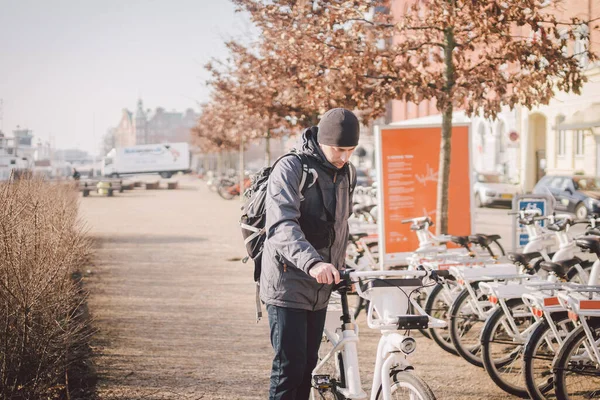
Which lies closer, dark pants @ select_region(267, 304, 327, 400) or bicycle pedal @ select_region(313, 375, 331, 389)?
dark pants @ select_region(267, 304, 327, 400)

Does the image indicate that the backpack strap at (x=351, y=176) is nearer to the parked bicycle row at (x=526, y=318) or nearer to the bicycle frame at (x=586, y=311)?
the parked bicycle row at (x=526, y=318)

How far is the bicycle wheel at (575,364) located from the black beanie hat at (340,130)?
2032mm

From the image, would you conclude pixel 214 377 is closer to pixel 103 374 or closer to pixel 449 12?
pixel 103 374

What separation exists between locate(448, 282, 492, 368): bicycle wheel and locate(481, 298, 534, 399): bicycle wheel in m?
0.52

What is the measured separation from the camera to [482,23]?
7.95 m

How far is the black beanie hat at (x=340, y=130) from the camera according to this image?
137 inches

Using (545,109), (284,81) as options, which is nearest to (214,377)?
(284,81)

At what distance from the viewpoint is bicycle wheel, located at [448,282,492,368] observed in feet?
19.6

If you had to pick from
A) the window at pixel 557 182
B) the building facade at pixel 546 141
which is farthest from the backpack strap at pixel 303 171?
the window at pixel 557 182

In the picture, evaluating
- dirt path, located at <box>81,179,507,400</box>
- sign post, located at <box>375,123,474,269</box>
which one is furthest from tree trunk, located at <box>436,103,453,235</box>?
dirt path, located at <box>81,179,507,400</box>

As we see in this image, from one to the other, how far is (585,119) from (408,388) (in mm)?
23727

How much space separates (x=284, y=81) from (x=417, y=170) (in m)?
3.41

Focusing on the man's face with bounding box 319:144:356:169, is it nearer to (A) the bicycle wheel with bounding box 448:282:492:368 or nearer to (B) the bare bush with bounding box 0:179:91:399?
(B) the bare bush with bounding box 0:179:91:399

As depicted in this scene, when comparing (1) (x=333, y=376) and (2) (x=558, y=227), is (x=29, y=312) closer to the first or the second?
(1) (x=333, y=376)
